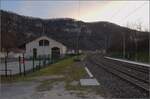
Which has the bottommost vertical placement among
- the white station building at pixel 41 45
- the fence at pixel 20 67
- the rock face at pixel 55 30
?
the fence at pixel 20 67

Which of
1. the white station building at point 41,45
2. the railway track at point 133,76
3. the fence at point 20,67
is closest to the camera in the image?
the railway track at point 133,76

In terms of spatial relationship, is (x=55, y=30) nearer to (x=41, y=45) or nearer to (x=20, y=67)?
(x=41, y=45)

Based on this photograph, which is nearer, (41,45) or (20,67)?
(20,67)

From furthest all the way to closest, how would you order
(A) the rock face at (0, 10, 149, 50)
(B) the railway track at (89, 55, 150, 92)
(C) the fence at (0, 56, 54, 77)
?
(A) the rock face at (0, 10, 149, 50) → (C) the fence at (0, 56, 54, 77) → (B) the railway track at (89, 55, 150, 92)

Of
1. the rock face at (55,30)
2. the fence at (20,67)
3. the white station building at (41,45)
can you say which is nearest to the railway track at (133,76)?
the fence at (20,67)

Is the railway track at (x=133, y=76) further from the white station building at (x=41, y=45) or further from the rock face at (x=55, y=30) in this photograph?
the white station building at (x=41, y=45)

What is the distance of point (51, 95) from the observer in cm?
1107

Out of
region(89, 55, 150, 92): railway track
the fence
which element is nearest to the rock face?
the fence

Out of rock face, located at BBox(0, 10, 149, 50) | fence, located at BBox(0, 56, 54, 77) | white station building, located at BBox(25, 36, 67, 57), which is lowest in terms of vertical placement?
fence, located at BBox(0, 56, 54, 77)

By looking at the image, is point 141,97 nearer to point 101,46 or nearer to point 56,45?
point 56,45

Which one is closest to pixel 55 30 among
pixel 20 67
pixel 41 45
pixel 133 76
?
pixel 41 45

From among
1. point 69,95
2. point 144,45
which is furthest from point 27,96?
point 144,45

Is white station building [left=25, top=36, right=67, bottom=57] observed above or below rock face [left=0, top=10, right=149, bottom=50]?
below

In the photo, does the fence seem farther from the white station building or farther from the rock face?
the white station building
